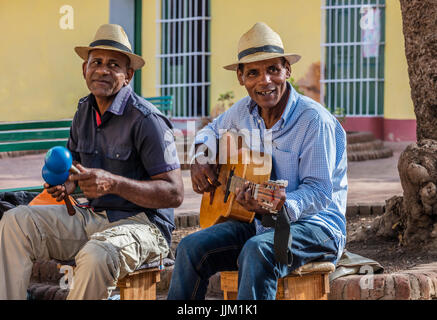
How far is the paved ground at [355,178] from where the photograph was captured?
26.8 ft

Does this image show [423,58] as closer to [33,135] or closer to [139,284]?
[139,284]

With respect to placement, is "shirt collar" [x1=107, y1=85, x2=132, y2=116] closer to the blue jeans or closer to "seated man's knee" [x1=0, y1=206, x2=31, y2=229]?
"seated man's knee" [x1=0, y1=206, x2=31, y2=229]

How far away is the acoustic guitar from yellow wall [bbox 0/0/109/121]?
11.5m

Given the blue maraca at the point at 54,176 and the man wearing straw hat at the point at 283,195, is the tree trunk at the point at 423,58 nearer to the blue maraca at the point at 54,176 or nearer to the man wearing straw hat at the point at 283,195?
the man wearing straw hat at the point at 283,195

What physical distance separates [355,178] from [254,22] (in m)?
5.05

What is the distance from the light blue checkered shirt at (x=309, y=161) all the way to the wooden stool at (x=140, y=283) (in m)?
0.58

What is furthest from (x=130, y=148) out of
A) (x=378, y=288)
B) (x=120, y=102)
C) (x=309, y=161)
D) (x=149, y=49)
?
(x=149, y=49)

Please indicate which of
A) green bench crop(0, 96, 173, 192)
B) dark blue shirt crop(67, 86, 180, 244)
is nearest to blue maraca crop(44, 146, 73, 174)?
dark blue shirt crop(67, 86, 180, 244)

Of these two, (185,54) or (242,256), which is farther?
(185,54)

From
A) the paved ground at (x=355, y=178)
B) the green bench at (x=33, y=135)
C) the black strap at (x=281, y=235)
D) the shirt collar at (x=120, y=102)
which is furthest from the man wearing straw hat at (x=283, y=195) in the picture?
the paved ground at (x=355, y=178)

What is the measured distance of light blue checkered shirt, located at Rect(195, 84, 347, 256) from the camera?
3.45 metres

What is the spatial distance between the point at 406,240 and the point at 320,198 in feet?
7.27

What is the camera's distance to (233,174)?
379cm
